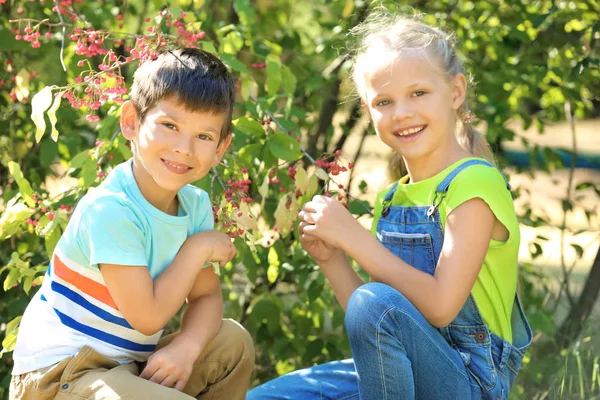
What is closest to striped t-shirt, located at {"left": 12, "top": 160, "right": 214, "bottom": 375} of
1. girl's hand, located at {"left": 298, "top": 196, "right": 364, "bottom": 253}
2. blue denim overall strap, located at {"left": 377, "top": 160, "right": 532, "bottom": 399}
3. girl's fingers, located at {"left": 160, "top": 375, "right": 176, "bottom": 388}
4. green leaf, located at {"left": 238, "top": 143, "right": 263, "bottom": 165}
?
A: girl's fingers, located at {"left": 160, "top": 375, "right": 176, "bottom": 388}

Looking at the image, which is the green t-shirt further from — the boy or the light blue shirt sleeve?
the light blue shirt sleeve

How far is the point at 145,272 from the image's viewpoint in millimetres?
1776

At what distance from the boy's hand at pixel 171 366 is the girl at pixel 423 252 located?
39 centimetres

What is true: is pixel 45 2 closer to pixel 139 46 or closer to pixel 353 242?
pixel 139 46

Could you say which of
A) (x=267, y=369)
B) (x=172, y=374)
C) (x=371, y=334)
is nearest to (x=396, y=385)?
(x=371, y=334)

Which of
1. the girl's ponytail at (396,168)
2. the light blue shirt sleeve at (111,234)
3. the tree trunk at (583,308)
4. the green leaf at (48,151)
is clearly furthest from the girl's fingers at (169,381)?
the tree trunk at (583,308)

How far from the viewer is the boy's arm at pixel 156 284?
1758mm

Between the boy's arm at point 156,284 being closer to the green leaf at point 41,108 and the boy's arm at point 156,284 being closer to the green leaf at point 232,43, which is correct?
the green leaf at point 41,108

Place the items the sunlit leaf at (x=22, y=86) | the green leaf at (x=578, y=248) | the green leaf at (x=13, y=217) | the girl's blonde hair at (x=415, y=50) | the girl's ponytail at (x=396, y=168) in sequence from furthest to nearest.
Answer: the green leaf at (x=578, y=248), the girl's ponytail at (x=396, y=168), the sunlit leaf at (x=22, y=86), the girl's blonde hair at (x=415, y=50), the green leaf at (x=13, y=217)

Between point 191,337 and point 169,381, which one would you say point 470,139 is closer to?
point 191,337

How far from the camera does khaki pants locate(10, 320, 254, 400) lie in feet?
5.66

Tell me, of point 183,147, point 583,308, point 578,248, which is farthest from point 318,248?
point 583,308

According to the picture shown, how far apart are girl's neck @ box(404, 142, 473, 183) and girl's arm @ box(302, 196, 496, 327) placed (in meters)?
0.21

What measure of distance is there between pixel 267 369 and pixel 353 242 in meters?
1.32
